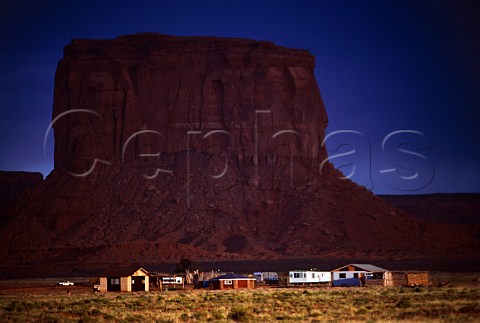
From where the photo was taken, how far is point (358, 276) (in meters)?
78.8

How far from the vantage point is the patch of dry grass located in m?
45.0

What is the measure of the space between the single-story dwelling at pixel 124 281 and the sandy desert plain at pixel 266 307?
31.4 ft

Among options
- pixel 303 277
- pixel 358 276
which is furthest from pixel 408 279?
pixel 303 277

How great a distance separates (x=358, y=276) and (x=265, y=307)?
28.5 meters

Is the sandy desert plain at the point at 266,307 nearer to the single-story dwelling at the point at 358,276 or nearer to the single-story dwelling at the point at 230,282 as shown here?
the single-story dwelling at the point at 230,282

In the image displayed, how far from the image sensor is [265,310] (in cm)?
4922

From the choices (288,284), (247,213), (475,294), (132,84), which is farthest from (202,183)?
(475,294)

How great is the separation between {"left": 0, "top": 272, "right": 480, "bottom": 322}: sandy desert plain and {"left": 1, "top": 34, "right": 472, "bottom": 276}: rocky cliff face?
2463 inches

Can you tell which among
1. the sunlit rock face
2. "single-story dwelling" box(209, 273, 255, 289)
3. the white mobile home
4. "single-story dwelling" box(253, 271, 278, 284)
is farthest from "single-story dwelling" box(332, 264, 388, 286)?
the sunlit rock face

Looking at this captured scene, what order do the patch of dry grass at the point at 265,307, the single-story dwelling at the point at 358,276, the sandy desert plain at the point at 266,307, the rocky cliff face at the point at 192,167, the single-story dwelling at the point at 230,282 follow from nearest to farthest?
the sandy desert plain at the point at 266,307
the patch of dry grass at the point at 265,307
the single-story dwelling at the point at 230,282
the single-story dwelling at the point at 358,276
the rocky cliff face at the point at 192,167

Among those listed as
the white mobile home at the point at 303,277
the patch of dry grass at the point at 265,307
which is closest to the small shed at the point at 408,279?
the white mobile home at the point at 303,277

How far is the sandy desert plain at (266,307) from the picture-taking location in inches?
1764

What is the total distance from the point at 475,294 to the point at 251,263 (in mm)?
61837

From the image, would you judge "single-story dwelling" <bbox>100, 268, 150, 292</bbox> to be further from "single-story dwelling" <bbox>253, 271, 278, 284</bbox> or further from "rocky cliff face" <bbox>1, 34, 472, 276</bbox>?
"rocky cliff face" <bbox>1, 34, 472, 276</bbox>
